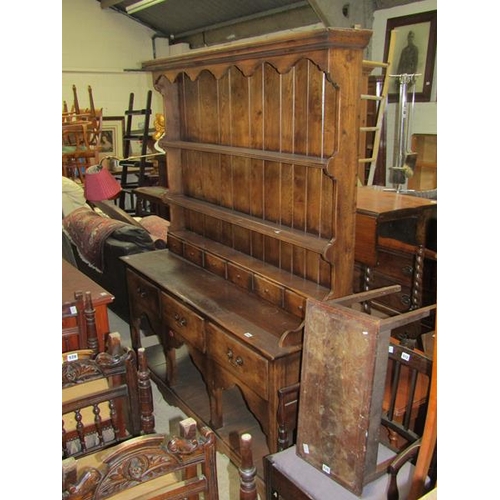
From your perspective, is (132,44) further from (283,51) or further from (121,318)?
(283,51)

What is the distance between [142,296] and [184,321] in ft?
1.77

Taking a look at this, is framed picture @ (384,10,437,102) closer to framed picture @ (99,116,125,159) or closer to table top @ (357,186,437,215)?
table top @ (357,186,437,215)

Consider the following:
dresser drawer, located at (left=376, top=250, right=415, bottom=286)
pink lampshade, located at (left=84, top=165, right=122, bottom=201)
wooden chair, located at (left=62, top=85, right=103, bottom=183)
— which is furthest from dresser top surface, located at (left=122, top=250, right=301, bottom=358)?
wooden chair, located at (left=62, top=85, right=103, bottom=183)

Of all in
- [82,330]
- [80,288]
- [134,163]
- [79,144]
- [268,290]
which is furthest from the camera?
[134,163]

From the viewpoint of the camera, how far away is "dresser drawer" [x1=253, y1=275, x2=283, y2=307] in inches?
89.0

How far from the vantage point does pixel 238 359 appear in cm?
209

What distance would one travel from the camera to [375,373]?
1.39 metres

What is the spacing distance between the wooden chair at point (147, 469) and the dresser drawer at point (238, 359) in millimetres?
829

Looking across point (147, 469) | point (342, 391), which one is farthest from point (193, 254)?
point (147, 469)

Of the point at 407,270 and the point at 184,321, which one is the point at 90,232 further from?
the point at 407,270
